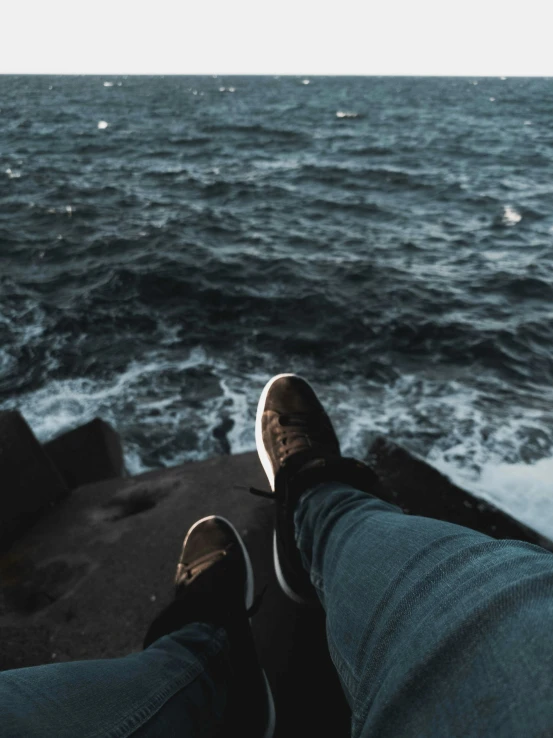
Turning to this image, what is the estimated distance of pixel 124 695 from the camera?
0.94 meters

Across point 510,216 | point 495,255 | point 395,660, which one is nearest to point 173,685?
point 395,660

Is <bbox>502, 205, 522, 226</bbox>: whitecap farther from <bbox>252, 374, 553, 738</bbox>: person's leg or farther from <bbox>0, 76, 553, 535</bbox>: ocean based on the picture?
<bbox>252, 374, 553, 738</bbox>: person's leg

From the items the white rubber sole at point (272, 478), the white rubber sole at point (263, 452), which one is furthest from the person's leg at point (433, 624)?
the white rubber sole at point (263, 452)

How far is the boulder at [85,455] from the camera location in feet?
9.00

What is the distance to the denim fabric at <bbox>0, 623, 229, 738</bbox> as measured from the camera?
2.69 feet

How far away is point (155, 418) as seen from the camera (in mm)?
4047

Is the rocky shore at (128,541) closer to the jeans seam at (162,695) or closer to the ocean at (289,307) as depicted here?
the jeans seam at (162,695)

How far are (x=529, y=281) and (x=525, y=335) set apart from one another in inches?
61.5

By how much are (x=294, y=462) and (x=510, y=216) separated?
347 inches

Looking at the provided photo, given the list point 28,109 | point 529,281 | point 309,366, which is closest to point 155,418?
point 309,366

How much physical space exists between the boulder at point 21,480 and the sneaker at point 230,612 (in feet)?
2.95

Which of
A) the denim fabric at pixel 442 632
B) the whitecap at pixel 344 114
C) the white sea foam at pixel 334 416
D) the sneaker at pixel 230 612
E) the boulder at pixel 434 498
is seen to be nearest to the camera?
the denim fabric at pixel 442 632

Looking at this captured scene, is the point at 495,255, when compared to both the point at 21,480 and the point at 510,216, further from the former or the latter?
the point at 21,480

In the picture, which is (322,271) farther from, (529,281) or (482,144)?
(482,144)
